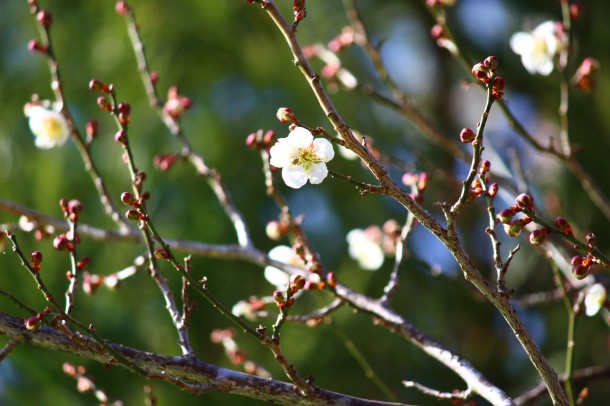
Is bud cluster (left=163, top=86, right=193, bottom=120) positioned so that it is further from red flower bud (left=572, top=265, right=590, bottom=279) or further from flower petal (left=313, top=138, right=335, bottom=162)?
red flower bud (left=572, top=265, right=590, bottom=279)

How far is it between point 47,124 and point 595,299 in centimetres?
140

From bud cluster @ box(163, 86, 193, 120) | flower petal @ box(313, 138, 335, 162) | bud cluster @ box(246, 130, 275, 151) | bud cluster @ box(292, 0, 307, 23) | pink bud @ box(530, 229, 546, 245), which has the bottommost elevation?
flower petal @ box(313, 138, 335, 162)

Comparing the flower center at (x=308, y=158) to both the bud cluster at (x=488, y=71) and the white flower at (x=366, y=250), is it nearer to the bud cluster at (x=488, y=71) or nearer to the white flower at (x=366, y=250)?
the bud cluster at (x=488, y=71)

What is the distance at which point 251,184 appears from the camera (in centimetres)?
313

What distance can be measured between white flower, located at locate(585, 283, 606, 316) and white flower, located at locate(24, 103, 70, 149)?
1.33 metres

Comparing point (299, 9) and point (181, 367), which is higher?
point (299, 9)

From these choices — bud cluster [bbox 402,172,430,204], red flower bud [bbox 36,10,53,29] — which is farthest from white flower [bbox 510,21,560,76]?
red flower bud [bbox 36,10,53,29]

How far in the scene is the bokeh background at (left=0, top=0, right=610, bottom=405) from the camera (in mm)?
2682

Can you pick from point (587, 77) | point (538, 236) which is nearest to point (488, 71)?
point (538, 236)

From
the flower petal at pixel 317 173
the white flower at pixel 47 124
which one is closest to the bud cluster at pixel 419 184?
the flower petal at pixel 317 173

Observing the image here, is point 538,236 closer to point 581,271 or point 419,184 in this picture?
point 581,271

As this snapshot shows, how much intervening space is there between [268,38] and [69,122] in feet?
6.45

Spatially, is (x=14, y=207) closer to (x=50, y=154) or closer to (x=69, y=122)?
(x=69, y=122)

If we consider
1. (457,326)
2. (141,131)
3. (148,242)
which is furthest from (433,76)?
(148,242)
